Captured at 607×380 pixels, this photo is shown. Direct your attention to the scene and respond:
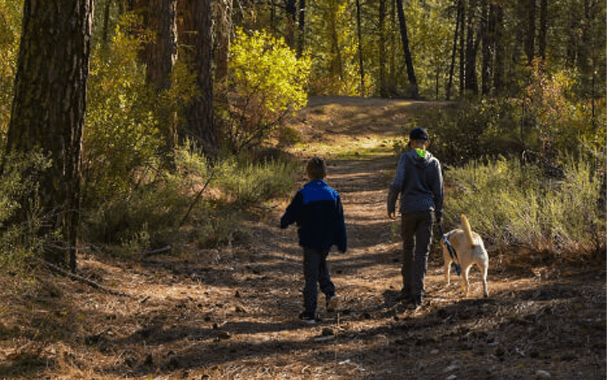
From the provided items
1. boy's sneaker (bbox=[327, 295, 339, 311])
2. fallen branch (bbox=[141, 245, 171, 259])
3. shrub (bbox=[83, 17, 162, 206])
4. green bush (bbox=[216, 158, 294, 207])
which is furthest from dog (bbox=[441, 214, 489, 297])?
green bush (bbox=[216, 158, 294, 207])

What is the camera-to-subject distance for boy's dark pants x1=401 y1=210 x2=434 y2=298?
6.36m

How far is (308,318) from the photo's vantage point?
6.09 meters

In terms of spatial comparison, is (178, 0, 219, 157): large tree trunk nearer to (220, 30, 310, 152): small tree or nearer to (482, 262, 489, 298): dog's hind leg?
(220, 30, 310, 152): small tree

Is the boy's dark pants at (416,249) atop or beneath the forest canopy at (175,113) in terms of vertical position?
beneath

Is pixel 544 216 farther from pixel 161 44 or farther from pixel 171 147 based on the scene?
pixel 161 44

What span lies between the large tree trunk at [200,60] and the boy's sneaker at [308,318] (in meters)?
7.64

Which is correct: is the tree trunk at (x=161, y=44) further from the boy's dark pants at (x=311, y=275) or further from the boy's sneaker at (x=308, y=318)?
the boy's sneaker at (x=308, y=318)

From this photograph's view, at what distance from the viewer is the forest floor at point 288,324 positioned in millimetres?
4367

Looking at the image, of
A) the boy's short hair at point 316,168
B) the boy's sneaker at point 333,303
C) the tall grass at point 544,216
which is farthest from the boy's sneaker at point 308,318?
the tall grass at point 544,216

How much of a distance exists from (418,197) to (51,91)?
3816 millimetres

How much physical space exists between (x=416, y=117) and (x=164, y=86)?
16.8 meters

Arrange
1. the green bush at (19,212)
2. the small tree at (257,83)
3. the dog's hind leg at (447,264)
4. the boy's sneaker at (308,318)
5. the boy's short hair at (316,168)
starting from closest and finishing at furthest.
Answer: the green bush at (19,212), the boy's sneaker at (308,318), the boy's short hair at (316,168), the dog's hind leg at (447,264), the small tree at (257,83)

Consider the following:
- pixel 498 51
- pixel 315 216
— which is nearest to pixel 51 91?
pixel 315 216

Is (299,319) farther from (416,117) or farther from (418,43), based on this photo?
(418,43)
